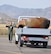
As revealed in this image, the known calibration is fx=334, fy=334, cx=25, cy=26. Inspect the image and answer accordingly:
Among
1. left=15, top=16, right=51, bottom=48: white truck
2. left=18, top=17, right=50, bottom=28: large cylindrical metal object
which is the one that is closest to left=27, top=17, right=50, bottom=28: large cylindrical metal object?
left=18, top=17, right=50, bottom=28: large cylindrical metal object

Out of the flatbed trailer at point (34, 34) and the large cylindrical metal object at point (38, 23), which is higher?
A: the large cylindrical metal object at point (38, 23)

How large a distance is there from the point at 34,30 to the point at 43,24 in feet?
5.09

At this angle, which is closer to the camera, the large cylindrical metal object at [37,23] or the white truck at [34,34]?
the white truck at [34,34]

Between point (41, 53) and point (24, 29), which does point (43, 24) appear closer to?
point (24, 29)

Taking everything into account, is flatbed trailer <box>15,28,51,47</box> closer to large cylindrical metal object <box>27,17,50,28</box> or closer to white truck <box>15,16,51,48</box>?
white truck <box>15,16,51,48</box>

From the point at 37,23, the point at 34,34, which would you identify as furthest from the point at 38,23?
the point at 34,34

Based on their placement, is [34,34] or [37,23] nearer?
[34,34]

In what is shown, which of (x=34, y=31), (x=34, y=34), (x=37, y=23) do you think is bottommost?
(x=34, y=34)

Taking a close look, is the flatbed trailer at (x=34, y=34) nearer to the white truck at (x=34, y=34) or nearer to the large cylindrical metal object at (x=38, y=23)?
the white truck at (x=34, y=34)

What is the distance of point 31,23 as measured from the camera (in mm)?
24797

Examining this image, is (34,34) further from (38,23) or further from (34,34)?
(38,23)

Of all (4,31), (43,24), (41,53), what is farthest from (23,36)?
(4,31)

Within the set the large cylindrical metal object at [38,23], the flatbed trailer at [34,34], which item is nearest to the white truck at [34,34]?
the flatbed trailer at [34,34]

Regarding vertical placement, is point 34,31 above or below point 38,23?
below
